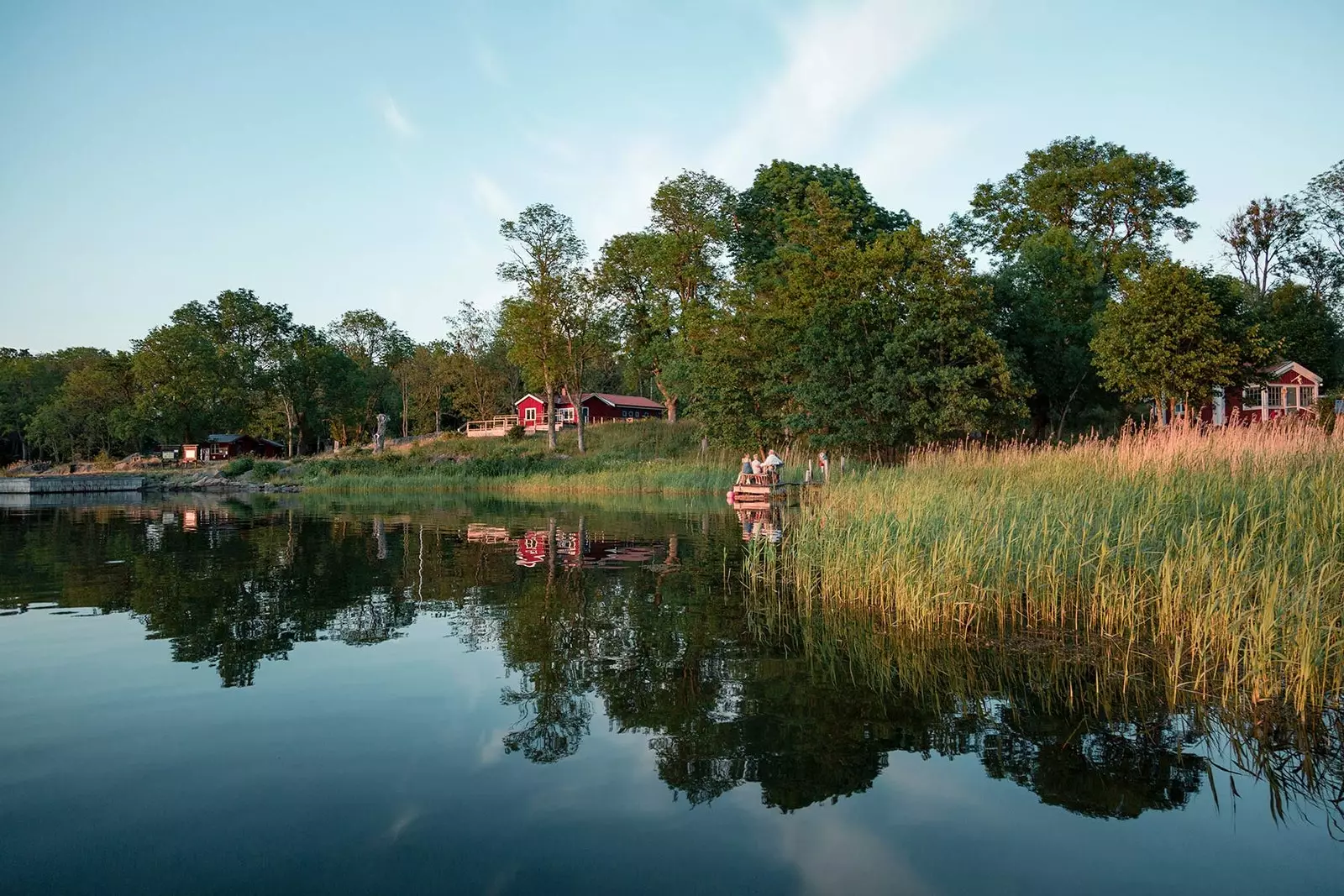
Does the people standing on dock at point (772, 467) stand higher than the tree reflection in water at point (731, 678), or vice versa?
the people standing on dock at point (772, 467)

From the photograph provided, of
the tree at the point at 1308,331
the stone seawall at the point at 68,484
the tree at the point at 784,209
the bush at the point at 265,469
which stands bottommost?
the stone seawall at the point at 68,484

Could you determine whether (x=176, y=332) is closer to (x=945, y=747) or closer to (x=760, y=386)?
(x=760, y=386)

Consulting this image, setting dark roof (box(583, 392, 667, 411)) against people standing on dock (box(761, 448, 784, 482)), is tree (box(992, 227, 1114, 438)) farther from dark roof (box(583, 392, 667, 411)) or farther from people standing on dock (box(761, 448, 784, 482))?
dark roof (box(583, 392, 667, 411))

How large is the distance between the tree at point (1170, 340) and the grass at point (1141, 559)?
19709 millimetres

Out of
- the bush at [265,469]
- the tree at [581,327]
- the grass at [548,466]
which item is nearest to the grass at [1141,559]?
the grass at [548,466]

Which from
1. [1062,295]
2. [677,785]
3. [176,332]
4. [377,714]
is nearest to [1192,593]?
[677,785]

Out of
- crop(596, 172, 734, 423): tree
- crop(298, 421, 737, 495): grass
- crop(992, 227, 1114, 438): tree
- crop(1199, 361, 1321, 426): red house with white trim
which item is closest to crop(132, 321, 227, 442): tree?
crop(298, 421, 737, 495): grass

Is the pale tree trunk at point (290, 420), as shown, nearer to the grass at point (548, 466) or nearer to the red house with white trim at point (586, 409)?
the grass at point (548, 466)

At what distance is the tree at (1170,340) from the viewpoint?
103 feet

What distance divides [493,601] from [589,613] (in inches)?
73.1

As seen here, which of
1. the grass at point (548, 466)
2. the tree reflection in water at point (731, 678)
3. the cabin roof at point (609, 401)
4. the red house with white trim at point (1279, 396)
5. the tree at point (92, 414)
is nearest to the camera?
the tree reflection in water at point (731, 678)

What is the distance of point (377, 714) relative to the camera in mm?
6773

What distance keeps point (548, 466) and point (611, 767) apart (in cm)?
4505

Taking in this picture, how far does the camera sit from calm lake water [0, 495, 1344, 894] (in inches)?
167
